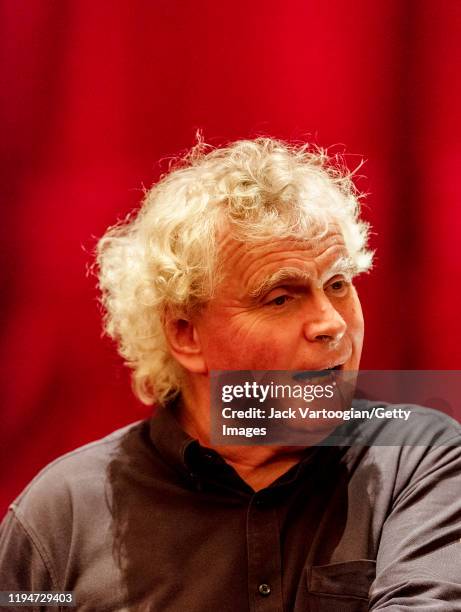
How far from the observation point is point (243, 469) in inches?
59.1

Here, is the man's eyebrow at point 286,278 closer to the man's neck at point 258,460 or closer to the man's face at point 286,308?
the man's face at point 286,308

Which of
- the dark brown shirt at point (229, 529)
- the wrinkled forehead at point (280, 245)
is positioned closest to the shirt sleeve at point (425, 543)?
the dark brown shirt at point (229, 529)

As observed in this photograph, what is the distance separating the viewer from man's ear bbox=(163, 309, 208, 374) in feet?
5.01

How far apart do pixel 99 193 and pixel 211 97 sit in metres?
0.32

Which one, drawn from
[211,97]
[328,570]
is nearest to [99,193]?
[211,97]

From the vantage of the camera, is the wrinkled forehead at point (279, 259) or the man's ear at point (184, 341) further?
the man's ear at point (184, 341)

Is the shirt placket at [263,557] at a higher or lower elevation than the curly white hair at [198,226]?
lower

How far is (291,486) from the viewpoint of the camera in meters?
1.41

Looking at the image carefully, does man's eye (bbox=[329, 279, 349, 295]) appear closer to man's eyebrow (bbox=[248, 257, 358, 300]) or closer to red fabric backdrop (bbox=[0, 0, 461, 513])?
man's eyebrow (bbox=[248, 257, 358, 300])

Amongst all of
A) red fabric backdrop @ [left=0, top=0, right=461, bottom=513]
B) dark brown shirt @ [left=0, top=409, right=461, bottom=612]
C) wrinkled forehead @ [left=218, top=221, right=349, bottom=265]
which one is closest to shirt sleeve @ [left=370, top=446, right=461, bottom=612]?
dark brown shirt @ [left=0, top=409, right=461, bottom=612]

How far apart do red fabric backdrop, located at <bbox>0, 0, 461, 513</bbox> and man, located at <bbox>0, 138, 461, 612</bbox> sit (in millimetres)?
95

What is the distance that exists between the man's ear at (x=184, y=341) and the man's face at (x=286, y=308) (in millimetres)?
52

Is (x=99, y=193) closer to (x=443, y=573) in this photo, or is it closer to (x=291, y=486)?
(x=291, y=486)

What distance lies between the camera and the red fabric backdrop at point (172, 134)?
1488 millimetres
